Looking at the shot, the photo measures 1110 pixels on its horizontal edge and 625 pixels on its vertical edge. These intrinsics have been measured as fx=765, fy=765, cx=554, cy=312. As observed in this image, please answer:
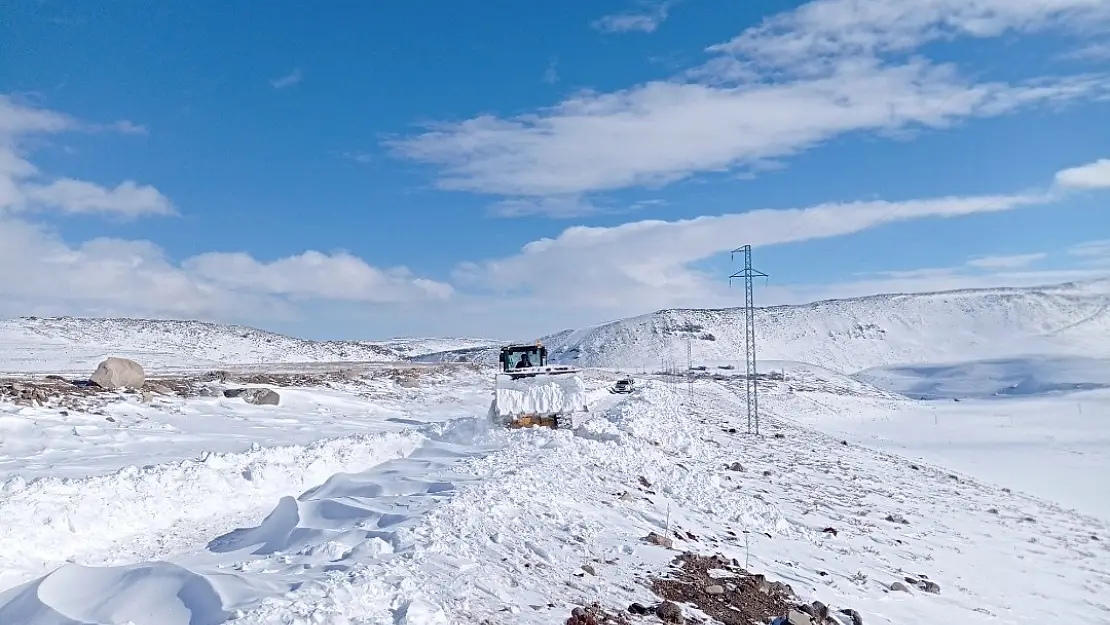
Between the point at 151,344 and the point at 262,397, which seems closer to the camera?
the point at 262,397

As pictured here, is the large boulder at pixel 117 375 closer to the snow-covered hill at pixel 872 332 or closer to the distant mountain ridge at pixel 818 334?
the distant mountain ridge at pixel 818 334

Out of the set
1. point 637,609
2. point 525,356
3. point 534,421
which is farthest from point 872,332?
point 637,609

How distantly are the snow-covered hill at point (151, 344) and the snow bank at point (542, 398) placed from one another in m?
40.3

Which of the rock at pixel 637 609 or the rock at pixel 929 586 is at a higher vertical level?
the rock at pixel 637 609

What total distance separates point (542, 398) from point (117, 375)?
48.9 feet

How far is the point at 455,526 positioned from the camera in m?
9.88

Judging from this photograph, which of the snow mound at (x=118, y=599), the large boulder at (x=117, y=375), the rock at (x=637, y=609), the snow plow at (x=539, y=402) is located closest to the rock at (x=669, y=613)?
the rock at (x=637, y=609)

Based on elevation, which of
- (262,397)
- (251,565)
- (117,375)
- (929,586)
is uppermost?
(117,375)

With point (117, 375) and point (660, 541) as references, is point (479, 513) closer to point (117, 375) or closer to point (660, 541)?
point (660, 541)

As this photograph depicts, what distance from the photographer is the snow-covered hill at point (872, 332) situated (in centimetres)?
12350

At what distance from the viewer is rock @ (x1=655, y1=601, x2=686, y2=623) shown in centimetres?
829

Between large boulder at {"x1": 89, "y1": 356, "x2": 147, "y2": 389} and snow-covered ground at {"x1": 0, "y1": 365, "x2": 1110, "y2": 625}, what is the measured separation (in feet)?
8.89

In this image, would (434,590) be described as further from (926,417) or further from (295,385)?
(926,417)

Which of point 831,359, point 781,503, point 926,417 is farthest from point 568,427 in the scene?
point 831,359
